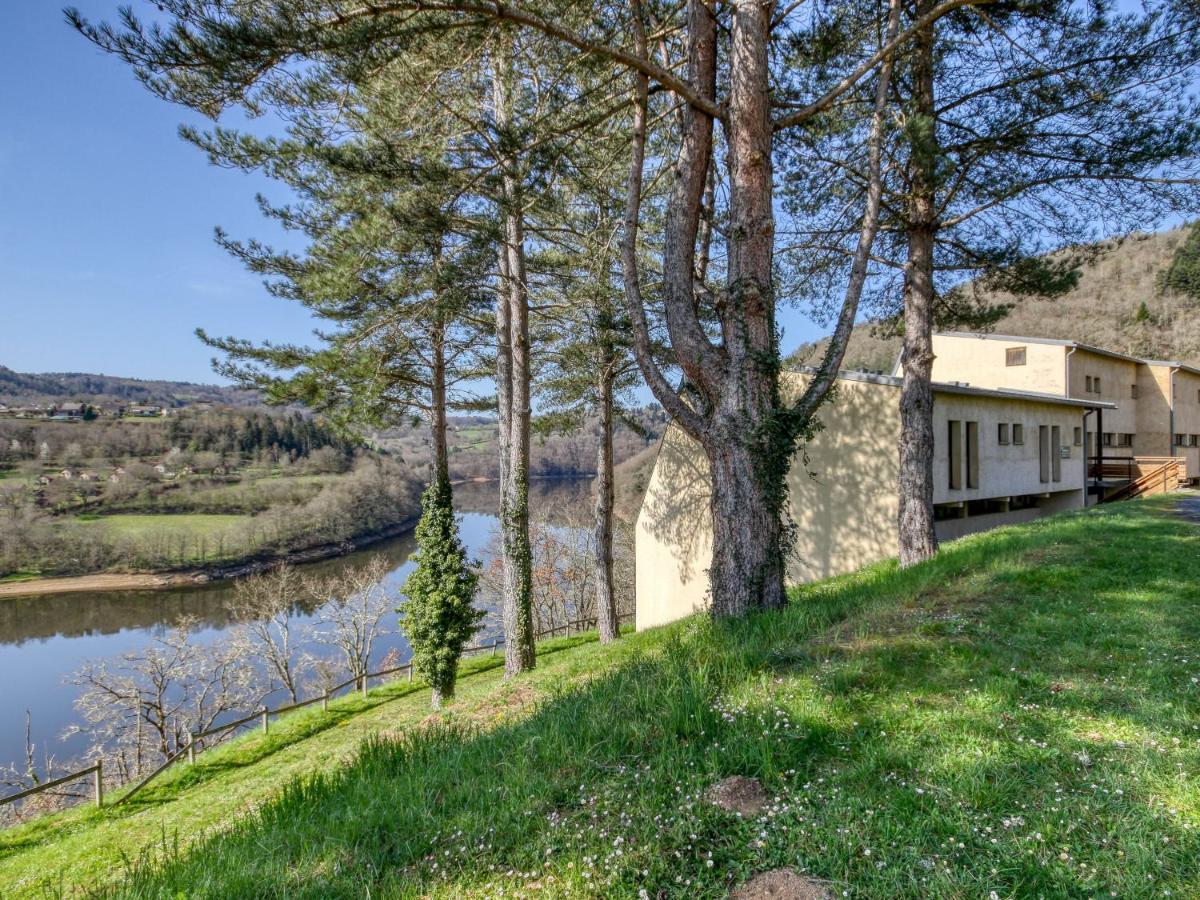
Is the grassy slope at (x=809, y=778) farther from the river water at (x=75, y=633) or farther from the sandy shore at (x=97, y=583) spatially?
the sandy shore at (x=97, y=583)

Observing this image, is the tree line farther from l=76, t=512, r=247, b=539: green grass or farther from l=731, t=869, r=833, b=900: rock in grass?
l=76, t=512, r=247, b=539: green grass

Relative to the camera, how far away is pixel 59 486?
1890 inches

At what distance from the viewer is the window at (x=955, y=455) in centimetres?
1262

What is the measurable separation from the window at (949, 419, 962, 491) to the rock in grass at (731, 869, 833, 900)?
42.7ft

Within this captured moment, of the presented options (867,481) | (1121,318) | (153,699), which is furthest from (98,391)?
(1121,318)

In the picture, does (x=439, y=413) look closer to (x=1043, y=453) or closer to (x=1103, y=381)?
(x=1043, y=453)

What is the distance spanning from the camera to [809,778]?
2.44m

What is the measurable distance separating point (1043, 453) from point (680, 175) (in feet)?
52.5

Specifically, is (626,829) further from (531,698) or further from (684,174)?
(684,174)

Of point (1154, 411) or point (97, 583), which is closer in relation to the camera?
point (1154, 411)

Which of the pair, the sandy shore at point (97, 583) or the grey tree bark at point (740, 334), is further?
the sandy shore at point (97, 583)

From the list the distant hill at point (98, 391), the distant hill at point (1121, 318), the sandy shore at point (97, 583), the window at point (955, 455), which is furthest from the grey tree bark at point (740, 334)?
the distant hill at point (98, 391)

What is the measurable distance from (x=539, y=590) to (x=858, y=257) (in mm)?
26628

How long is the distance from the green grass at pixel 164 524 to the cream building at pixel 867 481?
4270 centimetres
